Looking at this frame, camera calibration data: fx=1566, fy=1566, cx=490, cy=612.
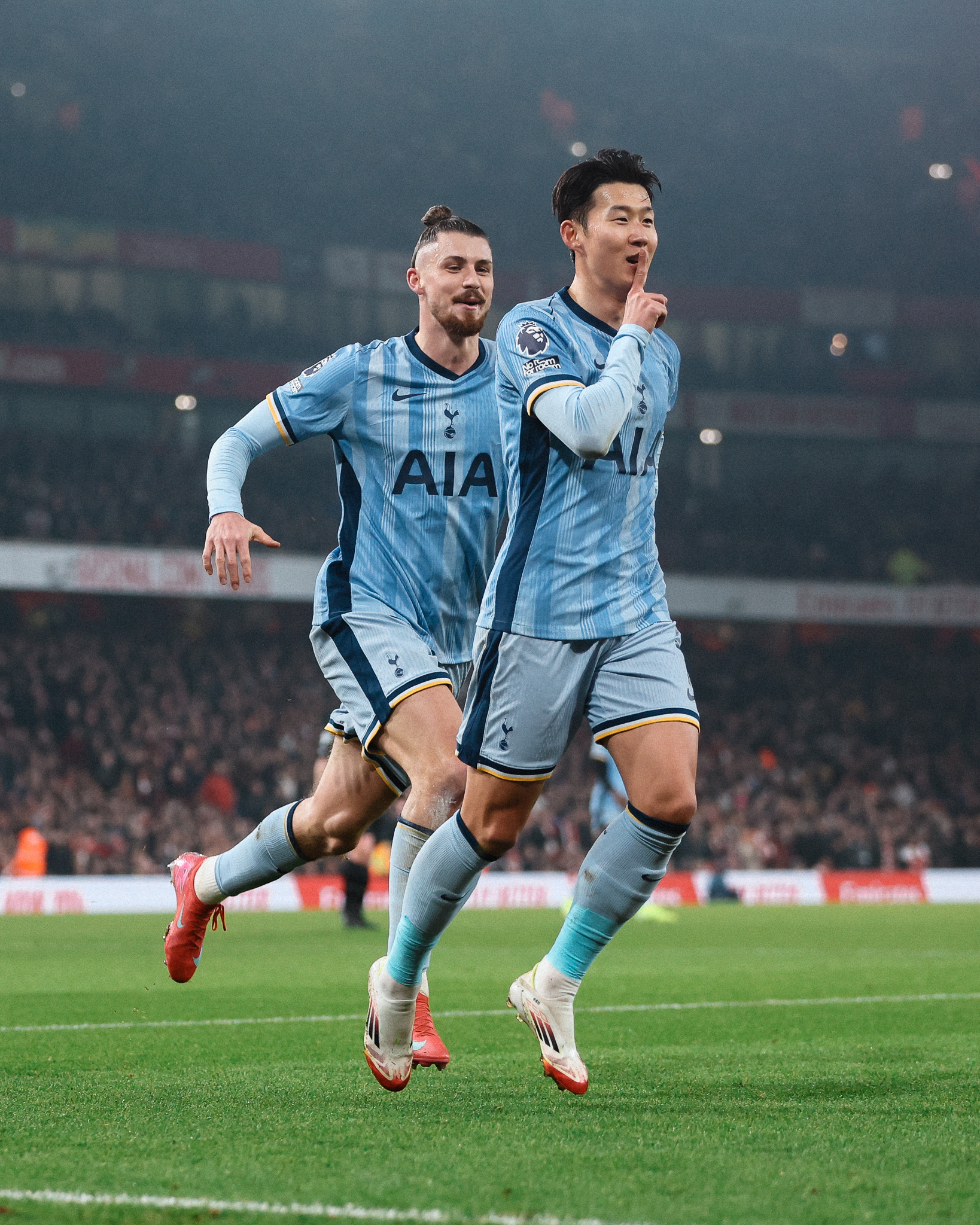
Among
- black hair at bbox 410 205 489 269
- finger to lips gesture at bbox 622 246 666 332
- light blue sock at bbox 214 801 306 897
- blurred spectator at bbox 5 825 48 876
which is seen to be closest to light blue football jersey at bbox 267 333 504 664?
black hair at bbox 410 205 489 269

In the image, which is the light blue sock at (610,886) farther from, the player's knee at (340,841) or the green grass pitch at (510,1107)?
the player's knee at (340,841)

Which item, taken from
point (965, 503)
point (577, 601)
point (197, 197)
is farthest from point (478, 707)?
point (965, 503)

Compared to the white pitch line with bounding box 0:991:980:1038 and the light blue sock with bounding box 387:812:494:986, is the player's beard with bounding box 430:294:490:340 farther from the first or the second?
the white pitch line with bounding box 0:991:980:1038

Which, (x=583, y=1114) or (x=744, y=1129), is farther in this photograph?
(x=583, y=1114)

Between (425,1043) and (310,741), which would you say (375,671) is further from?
(310,741)

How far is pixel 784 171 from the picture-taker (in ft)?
118

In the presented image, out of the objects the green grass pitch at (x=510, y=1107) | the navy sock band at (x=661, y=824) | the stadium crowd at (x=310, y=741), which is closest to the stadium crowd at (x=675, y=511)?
the stadium crowd at (x=310, y=741)

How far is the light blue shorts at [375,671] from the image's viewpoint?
16.5 ft

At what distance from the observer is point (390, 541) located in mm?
5254

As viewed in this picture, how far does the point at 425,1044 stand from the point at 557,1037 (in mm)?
556

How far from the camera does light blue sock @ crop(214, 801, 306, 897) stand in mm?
5309

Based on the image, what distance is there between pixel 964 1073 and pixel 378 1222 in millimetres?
2727

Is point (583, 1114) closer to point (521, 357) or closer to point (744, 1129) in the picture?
point (744, 1129)

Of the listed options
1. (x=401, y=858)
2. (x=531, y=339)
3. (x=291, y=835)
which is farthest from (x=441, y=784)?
(x=531, y=339)
